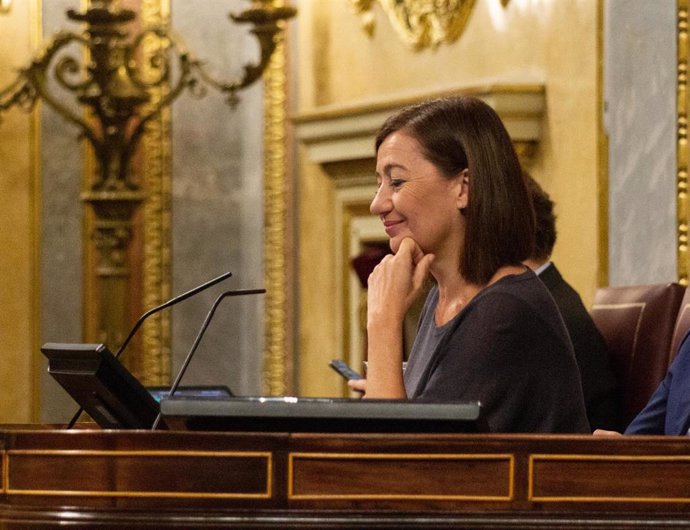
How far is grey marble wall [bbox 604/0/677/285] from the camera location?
14.8ft

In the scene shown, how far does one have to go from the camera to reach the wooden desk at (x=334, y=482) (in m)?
1.98

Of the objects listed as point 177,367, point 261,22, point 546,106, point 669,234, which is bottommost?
point 177,367

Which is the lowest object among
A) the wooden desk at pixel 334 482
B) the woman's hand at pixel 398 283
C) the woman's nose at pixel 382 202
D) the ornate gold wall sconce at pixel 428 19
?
the wooden desk at pixel 334 482

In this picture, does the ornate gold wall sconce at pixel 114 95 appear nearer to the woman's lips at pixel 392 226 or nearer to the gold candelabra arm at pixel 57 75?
the gold candelabra arm at pixel 57 75

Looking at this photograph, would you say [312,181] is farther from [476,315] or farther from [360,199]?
[476,315]

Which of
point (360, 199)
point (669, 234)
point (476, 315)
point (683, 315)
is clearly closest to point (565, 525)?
point (476, 315)

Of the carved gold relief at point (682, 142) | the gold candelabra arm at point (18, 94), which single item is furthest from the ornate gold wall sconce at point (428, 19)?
the carved gold relief at point (682, 142)

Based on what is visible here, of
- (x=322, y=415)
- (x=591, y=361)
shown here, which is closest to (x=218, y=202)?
(x=591, y=361)

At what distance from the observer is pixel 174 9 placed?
7.71 metres

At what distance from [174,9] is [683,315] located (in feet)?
15.5

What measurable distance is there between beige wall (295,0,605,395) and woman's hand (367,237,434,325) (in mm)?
2668

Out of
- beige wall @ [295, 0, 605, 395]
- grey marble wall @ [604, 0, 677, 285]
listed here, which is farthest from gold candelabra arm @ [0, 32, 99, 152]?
grey marble wall @ [604, 0, 677, 285]

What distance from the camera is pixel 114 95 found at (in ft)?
22.5

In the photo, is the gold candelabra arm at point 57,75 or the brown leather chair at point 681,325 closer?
the brown leather chair at point 681,325
